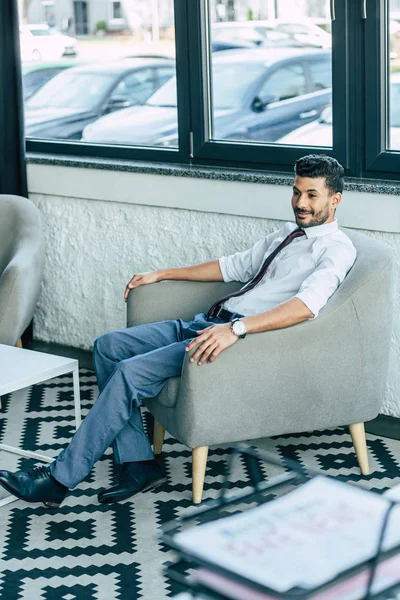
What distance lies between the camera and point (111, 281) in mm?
4418

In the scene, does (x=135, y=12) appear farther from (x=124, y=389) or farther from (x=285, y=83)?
(x=124, y=389)

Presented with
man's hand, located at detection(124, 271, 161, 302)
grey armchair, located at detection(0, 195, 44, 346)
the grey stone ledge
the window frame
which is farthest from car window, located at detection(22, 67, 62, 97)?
the window frame

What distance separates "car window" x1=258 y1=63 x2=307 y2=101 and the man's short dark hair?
73 cm

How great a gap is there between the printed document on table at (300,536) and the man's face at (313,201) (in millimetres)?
1568

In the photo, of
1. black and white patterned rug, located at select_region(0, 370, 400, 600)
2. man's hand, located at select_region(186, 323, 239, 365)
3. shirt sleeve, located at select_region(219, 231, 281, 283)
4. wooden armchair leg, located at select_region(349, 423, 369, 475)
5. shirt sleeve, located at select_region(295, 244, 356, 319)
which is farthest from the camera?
shirt sleeve, located at select_region(219, 231, 281, 283)

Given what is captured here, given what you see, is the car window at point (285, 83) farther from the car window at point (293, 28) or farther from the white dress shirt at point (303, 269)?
the white dress shirt at point (303, 269)

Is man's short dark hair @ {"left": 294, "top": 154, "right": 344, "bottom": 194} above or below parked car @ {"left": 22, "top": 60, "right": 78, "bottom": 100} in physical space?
below

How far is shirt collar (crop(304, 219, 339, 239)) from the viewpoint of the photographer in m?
3.09

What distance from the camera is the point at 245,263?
3.39 meters

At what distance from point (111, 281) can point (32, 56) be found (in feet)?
4.07

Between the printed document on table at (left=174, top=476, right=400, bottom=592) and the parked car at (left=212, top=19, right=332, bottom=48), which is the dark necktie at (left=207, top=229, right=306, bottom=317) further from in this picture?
the printed document on table at (left=174, top=476, right=400, bottom=592)

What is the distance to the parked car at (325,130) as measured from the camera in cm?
344

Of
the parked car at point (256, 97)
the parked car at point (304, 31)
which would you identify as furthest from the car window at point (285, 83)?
the parked car at point (304, 31)

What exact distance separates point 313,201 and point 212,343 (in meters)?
0.61
